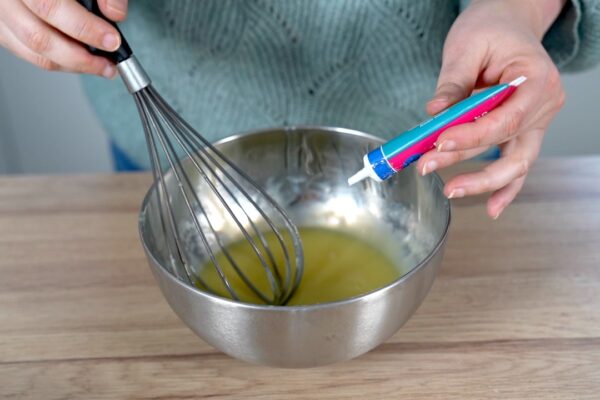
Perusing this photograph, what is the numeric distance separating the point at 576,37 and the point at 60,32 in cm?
47

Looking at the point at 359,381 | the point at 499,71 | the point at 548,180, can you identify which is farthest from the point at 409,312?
the point at 548,180

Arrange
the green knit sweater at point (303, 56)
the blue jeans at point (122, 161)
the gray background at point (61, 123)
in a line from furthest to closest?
the gray background at point (61, 123)
the blue jeans at point (122, 161)
the green knit sweater at point (303, 56)

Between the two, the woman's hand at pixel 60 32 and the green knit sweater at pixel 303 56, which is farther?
the green knit sweater at pixel 303 56

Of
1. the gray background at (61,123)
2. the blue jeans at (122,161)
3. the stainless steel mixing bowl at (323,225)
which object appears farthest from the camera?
the gray background at (61,123)

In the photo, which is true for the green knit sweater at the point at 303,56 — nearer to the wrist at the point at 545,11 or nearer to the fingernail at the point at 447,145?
the wrist at the point at 545,11

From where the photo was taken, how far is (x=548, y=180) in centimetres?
70

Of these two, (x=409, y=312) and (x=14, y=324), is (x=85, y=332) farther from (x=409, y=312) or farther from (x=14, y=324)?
(x=409, y=312)

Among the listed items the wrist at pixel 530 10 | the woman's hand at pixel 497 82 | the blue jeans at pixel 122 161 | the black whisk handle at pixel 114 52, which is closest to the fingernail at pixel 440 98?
the woman's hand at pixel 497 82

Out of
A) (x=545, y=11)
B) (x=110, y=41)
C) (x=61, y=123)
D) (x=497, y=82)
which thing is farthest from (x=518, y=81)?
(x=61, y=123)

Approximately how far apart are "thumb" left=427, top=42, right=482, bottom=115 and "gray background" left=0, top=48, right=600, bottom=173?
813mm

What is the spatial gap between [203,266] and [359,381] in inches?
6.6

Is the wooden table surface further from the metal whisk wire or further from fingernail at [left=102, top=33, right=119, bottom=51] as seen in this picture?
fingernail at [left=102, top=33, right=119, bottom=51]

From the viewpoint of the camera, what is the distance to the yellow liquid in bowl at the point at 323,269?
533 millimetres

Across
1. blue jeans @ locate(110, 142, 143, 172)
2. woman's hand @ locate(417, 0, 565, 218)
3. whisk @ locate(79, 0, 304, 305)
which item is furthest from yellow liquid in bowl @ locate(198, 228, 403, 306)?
blue jeans @ locate(110, 142, 143, 172)
